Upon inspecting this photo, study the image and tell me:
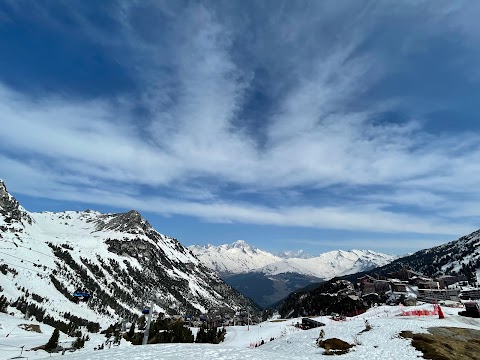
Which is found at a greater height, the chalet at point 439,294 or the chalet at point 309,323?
the chalet at point 439,294

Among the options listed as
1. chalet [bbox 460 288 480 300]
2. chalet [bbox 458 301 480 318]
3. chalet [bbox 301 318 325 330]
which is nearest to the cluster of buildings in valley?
chalet [bbox 460 288 480 300]

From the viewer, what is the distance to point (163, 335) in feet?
224

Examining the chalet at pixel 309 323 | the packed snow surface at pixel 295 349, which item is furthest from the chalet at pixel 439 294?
the packed snow surface at pixel 295 349

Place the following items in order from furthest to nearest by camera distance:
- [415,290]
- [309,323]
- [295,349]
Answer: [415,290] → [309,323] → [295,349]

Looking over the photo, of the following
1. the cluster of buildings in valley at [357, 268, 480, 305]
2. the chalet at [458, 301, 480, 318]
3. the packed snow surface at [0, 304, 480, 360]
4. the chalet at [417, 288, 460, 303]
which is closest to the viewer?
the packed snow surface at [0, 304, 480, 360]

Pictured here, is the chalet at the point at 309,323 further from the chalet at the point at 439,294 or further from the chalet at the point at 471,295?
the chalet at the point at 471,295

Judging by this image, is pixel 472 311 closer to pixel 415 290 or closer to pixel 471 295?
pixel 415 290

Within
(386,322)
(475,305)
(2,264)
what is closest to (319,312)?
(475,305)

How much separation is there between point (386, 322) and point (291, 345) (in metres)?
15.7

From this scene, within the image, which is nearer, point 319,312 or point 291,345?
point 291,345

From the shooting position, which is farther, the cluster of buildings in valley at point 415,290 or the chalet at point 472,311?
the cluster of buildings in valley at point 415,290

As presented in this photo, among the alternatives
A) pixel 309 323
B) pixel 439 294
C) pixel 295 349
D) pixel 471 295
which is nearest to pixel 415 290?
pixel 439 294

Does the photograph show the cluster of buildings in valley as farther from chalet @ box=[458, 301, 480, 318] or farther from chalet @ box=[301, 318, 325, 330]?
chalet @ box=[458, 301, 480, 318]

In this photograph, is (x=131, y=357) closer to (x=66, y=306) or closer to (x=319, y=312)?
(x=319, y=312)
